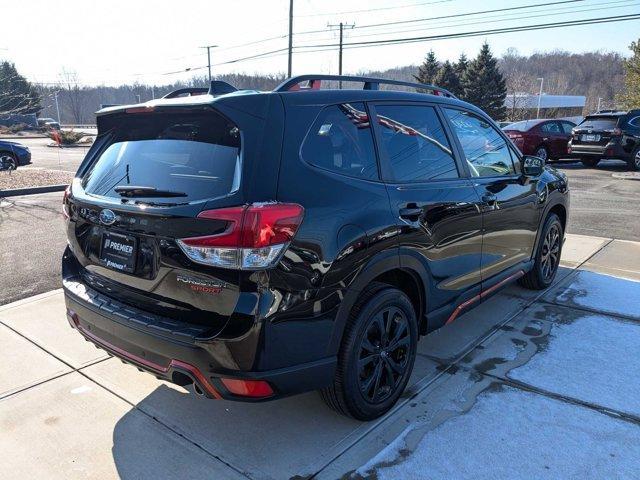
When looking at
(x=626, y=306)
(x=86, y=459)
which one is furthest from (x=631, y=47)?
(x=86, y=459)

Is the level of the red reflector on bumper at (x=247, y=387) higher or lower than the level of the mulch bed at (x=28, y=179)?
higher

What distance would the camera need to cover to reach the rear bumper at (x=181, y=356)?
7.45 feet

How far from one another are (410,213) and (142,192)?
57.3 inches

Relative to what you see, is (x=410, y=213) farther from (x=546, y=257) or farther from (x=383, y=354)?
(x=546, y=257)

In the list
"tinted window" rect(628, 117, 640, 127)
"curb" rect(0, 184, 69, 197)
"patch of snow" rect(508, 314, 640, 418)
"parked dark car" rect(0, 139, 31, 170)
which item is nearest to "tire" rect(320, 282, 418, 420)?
"patch of snow" rect(508, 314, 640, 418)

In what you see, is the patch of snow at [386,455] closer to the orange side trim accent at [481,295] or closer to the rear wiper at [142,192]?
the orange side trim accent at [481,295]

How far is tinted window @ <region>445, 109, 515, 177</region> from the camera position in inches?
146

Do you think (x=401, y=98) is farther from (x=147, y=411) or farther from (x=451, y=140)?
(x=147, y=411)

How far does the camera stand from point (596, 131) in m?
15.6

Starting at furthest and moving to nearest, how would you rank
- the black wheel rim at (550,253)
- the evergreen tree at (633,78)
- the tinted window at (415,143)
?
the evergreen tree at (633,78)
the black wheel rim at (550,253)
the tinted window at (415,143)

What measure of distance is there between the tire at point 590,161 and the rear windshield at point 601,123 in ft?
3.75

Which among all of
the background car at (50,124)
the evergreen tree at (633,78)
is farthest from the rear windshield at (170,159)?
the background car at (50,124)

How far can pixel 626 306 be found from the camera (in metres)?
4.61

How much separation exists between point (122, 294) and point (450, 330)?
8.52ft
